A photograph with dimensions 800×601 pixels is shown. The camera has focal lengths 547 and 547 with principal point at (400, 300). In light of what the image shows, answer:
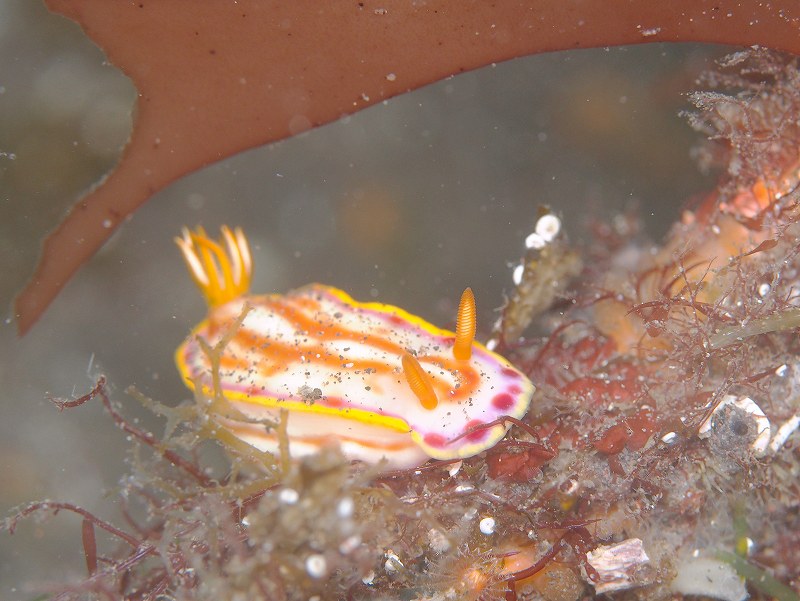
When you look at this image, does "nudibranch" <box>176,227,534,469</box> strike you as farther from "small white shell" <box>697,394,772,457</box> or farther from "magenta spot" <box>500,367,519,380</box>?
"small white shell" <box>697,394,772,457</box>

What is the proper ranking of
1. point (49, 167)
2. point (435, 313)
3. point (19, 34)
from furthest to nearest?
point (435, 313), point (49, 167), point (19, 34)

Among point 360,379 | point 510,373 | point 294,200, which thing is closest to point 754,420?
point 510,373

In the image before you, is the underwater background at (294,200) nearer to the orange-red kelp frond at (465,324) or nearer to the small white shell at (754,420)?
the orange-red kelp frond at (465,324)

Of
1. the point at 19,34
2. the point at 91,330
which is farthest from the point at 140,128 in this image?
the point at 91,330

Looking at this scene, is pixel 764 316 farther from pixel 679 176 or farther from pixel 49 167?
pixel 49 167

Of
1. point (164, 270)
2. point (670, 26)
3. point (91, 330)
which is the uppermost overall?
point (670, 26)

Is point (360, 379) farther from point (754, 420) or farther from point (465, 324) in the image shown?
point (754, 420)

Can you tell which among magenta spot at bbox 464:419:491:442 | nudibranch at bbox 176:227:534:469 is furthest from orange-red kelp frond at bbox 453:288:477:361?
magenta spot at bbox 464:419:491:442

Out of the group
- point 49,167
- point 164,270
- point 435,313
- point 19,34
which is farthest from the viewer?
point 164,270
